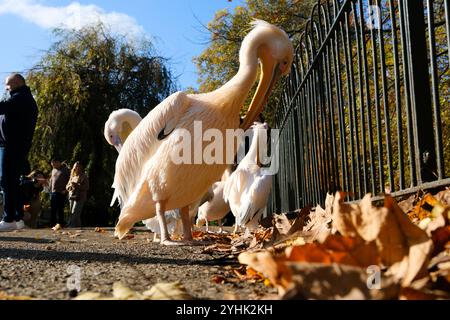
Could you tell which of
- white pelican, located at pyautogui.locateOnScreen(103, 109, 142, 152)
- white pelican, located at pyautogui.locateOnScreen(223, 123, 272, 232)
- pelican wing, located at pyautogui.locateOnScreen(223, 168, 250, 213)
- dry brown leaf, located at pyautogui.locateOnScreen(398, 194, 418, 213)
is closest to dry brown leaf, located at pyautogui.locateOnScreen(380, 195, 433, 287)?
dry brown leaf, located at pyautogui.locateOnScreen(398, 194, 418, 213)

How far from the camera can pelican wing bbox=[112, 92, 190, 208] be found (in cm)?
412

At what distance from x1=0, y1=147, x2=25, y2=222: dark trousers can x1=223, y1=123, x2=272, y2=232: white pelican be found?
10.7 feet

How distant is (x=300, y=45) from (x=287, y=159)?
2.50 metres

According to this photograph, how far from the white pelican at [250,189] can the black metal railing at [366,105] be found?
444 mm

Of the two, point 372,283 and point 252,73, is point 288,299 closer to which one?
point 372,283

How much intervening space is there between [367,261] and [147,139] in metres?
3.27

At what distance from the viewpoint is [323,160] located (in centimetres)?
466

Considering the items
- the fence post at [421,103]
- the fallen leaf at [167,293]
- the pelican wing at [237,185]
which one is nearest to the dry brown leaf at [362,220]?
the fallen leaf at [167,293]

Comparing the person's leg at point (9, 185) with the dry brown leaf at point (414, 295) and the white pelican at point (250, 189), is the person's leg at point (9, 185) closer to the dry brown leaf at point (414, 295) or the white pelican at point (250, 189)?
the white pelican at point (250, 189)

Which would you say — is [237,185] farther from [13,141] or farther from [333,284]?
[333,284]

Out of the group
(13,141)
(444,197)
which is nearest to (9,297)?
(444,197)

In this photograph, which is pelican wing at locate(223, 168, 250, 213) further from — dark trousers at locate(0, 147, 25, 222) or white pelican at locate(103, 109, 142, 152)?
dark trousers at locate(0, 147, 25, 222)

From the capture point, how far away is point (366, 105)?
3.38 meters

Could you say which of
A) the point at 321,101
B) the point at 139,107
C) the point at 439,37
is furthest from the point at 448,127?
the point at 139,107
